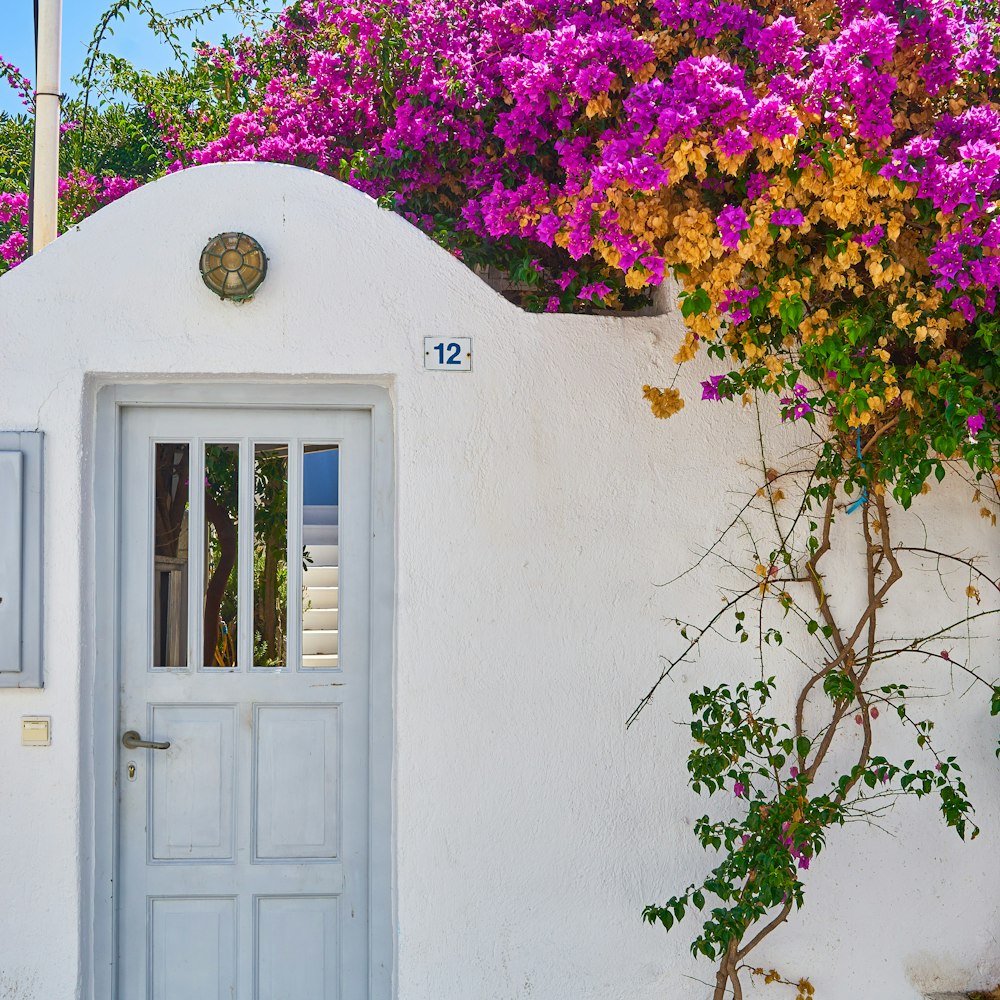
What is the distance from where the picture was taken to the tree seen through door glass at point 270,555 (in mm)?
4066

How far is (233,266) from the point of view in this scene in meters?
3.86

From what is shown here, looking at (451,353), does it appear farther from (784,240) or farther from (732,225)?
(784,240)

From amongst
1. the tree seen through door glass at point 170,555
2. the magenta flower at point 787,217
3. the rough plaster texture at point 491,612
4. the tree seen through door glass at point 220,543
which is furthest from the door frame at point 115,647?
the magenta flower at point 787,217

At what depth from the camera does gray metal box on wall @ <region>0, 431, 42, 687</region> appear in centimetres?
376

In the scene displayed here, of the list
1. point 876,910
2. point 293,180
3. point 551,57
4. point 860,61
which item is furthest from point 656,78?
point 876,910

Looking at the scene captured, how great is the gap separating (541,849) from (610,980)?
1.77ft

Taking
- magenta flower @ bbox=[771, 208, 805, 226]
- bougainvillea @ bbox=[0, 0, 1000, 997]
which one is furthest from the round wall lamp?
magenta flower @ bbox=[771, 208, 805, 226]

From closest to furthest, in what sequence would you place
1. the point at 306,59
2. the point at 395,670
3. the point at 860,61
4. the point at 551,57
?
the point at 860,61, the point at 551,57, the point at 395,670, the point at 306,59

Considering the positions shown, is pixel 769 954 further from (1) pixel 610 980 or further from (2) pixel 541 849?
(2) pixel 541 849

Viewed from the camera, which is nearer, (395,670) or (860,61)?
(860,61)

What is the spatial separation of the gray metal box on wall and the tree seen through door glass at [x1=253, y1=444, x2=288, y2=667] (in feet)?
2.47

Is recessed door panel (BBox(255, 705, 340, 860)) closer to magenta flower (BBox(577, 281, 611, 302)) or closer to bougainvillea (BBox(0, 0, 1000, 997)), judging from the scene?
bougainvillea (BBox(0, 0, 1000, 997))

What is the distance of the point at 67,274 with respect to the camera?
3.88 m

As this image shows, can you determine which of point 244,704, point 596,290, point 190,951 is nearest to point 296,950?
point 190,951
